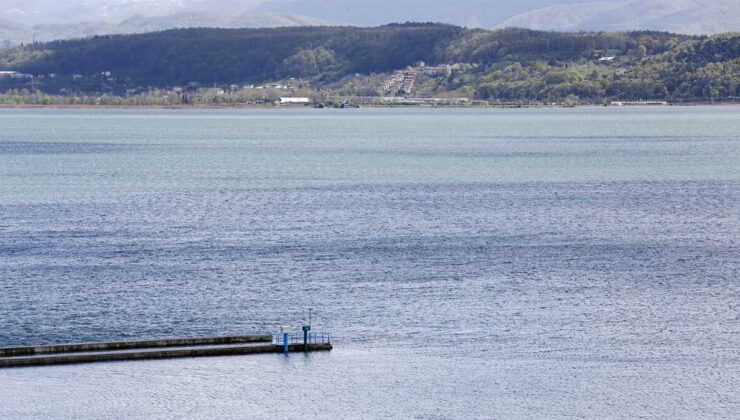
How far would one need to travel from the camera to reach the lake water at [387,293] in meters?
41.4

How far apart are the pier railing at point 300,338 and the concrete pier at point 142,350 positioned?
36 centimetres

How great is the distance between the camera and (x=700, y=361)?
45.5 m

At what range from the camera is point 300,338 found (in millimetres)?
47688

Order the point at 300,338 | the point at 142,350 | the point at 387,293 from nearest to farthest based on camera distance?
the point at 142,350, the point at 300,338, the point at 387,293

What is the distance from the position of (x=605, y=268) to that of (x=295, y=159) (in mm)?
86051

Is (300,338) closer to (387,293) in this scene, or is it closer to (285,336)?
(285,336)

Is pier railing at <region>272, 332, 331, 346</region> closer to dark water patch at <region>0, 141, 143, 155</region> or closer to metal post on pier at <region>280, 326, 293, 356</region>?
metal post on pier at <region>280, 326, 293, 356</region>

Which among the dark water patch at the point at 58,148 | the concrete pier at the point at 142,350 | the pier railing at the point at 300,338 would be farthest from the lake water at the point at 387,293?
the dark water patch at the point at 58,148

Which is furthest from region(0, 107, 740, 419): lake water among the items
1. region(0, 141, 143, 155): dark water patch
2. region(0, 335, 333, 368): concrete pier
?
region(0, 141, 143, 155): dark water patch

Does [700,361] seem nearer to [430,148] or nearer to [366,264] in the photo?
[366,264]

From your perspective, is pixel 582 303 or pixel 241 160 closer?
pixel 582 303

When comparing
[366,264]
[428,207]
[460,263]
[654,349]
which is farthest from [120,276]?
[428,207]

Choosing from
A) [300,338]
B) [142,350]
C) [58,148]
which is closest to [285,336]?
[300,338]

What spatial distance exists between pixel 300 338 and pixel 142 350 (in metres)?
6.16
